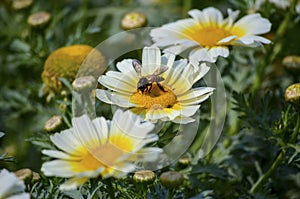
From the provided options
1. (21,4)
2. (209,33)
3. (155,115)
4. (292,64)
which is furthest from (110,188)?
(21,4)

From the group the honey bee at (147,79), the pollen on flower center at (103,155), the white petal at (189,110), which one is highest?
the honey bee at (147,79)

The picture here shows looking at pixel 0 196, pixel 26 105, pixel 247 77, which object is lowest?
pixel 26 105

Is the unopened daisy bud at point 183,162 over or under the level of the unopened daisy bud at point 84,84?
under

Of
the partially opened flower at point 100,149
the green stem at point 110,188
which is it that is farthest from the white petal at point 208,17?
the green stem at point 110,188

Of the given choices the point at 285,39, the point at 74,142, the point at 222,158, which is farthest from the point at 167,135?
the point at 285,39

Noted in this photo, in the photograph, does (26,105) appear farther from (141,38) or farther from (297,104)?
(297,104)

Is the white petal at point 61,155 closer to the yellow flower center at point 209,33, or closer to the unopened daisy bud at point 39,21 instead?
the yellow flower center at point 209,33

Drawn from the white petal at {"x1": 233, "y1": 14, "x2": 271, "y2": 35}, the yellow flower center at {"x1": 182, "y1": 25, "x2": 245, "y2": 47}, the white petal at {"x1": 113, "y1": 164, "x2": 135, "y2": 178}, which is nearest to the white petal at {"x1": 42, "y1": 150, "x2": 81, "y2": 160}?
the white petal at {"x1": 113, "y1": 164, "x2": 135, "y2": 178}
